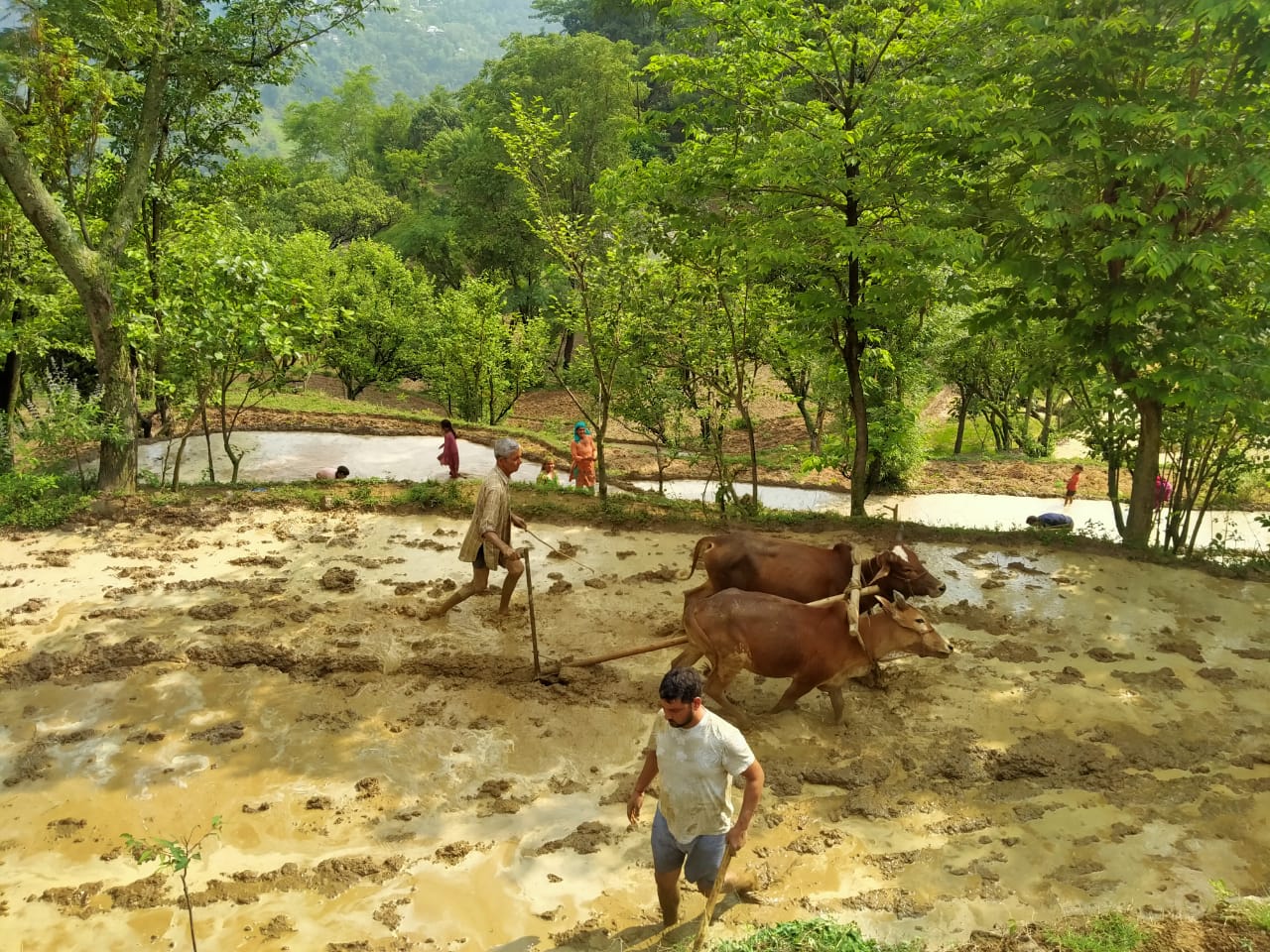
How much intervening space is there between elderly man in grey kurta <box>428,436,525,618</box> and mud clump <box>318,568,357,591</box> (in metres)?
1.55

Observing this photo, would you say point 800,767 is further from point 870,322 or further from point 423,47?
point 423,47

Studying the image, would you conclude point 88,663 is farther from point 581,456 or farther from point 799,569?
point 581,456

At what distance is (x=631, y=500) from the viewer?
13398mm

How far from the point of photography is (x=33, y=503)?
11.6 m

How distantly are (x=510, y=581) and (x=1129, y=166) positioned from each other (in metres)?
7.91

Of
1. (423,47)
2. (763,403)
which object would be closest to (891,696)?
(763,403)

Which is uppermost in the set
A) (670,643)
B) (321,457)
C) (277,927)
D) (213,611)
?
(321,457)

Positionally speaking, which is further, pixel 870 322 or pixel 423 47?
pixel 423 47

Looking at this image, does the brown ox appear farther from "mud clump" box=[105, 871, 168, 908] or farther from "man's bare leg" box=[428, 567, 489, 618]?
"mud clump" box=[105, 871, 168, 908]

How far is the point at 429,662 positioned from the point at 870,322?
781cm

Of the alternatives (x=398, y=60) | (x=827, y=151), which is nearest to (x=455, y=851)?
(x=827, y=151)

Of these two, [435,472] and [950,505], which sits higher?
[435,472]

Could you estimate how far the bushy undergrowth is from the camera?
11.1 m

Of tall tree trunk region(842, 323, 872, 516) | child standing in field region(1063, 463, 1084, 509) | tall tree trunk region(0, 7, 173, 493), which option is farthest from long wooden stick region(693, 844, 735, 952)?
child standing in field region(1063, 463, 1084, 509)
